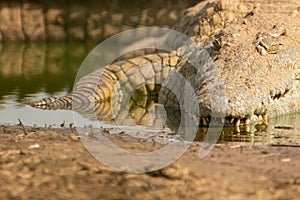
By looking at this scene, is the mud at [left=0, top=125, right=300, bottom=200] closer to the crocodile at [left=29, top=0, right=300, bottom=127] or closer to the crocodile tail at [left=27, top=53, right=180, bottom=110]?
the crocodile at [left=29, top=0, right=300, bottom=127]

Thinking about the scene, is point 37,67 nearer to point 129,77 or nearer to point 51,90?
point 51,90

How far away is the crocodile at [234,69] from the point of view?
6.43 meters

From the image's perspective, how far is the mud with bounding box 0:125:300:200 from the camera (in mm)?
3676

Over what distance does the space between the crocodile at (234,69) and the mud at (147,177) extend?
6.42ft

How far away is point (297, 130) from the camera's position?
616cm

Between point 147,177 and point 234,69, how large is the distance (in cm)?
318

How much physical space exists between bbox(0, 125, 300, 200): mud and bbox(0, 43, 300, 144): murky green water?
140 centimetres

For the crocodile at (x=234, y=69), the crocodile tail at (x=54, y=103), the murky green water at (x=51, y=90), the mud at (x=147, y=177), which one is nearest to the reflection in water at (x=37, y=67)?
the murky green water at (x=51, y=90)

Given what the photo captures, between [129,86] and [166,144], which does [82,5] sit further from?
[166,144]

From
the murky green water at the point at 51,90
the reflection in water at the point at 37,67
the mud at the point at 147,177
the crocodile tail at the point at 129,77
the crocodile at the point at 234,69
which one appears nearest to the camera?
the mud at the point at 147,177

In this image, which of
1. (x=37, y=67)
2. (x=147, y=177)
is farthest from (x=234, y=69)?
(x=37, y=67)

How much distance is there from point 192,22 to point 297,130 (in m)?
3.86

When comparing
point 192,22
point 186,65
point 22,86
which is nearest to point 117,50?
point 192,22

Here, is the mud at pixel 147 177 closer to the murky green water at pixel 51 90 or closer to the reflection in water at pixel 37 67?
the murky green water at pixel 51 90
